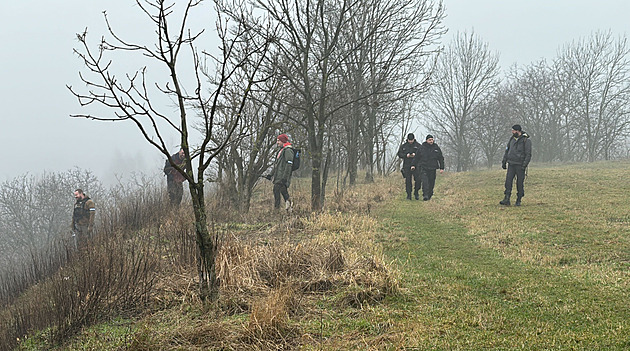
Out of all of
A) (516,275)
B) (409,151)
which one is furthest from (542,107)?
(516,275)

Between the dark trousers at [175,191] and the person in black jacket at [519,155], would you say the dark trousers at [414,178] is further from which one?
the dark trousers at [175,191]

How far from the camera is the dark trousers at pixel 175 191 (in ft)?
37.8

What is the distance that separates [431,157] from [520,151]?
98.9 inches

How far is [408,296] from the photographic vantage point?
433 cm

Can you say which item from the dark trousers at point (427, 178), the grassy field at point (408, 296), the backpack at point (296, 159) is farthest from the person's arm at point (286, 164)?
the dark trousers at point (427, 178)

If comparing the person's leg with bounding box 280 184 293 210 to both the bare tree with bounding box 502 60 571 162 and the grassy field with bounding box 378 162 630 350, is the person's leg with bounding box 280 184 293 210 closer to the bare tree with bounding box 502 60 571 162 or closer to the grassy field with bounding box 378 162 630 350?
the grassy field with bounding box 378 162 630 350

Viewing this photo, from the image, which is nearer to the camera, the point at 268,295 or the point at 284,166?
the point at 268,295

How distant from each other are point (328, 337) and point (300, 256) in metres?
2.00

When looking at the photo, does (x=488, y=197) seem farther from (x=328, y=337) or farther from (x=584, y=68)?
(x=584, y=68)

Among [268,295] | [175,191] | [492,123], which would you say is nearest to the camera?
[268,295]

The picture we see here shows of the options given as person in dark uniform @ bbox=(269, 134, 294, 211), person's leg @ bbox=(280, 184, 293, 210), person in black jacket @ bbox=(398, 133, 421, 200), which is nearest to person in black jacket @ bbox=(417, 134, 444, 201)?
person in black jacket @ bbox=(398, 133, 421, 200)

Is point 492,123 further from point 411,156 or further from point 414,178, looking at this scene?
point 411,156

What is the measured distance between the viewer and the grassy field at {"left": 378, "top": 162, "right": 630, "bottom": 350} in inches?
127

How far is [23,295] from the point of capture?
7340 millimetres
